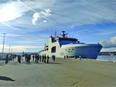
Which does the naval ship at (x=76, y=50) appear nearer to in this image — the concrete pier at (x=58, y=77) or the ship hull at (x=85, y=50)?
the ship hull at (x=85, y=50)

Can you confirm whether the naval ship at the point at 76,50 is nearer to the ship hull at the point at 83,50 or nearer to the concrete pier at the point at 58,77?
the ship hull at the point at 83,50

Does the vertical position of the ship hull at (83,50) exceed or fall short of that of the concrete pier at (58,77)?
it exceeds it

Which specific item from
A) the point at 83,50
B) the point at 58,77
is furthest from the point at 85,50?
the point at 58,77

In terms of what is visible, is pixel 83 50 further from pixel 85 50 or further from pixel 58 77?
pixel 58 77

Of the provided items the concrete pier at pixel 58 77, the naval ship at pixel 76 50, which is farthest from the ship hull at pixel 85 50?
the concrete pier at pixel 58 77

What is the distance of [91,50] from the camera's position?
62969 mm

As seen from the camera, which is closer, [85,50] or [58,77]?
[58,77]

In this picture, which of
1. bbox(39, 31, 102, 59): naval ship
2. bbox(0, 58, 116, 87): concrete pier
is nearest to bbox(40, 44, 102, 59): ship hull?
bbox(39, 31, 102, 59): naval ship

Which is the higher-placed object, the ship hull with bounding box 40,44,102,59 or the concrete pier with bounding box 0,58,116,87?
the ship hull with bounding box 40,44,102,59

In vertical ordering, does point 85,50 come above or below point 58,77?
above

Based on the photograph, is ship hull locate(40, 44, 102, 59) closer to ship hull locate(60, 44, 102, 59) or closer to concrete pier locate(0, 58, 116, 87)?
ship hull locate(60, 44, 102, 59)

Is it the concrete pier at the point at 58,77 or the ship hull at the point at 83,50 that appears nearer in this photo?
the concrete pier at the point at 58,77

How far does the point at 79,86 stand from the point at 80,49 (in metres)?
51.3

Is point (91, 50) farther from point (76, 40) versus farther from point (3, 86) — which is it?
point (3, 86)
